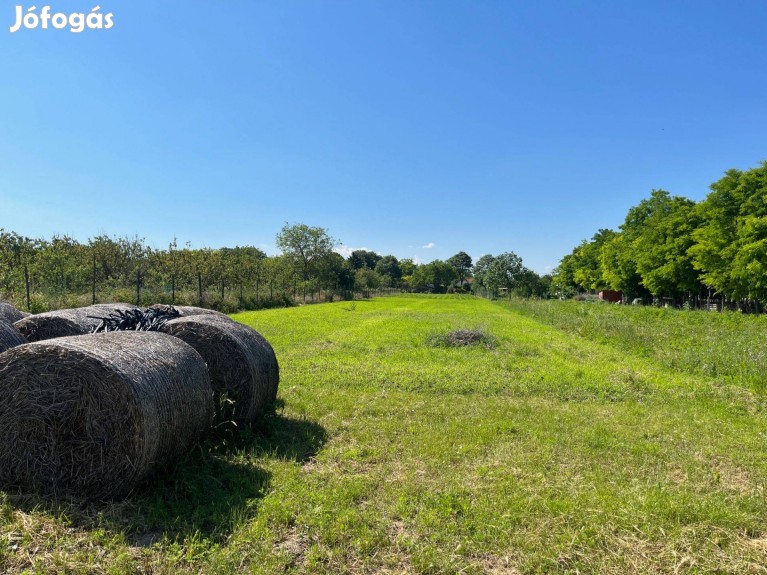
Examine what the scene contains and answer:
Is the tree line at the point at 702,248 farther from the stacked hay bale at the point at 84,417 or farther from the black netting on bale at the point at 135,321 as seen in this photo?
the stacked hay bale at the point at 84,417

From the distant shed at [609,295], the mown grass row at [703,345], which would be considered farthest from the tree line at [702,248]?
the distant shed at [609,295]

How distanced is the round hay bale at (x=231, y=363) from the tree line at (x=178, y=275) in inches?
728

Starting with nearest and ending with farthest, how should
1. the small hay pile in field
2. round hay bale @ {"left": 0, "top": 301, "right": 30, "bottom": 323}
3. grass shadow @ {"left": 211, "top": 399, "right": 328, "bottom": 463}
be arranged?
grass shadow @ {"left": 211, "top": 399, "right": 328, "bottom": 463}
round hay bale @ {"left": 0, "top": 301, "right": 30, "bottom": 323}
the small hay pile in field

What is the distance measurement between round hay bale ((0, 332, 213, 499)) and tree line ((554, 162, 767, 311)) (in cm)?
3320

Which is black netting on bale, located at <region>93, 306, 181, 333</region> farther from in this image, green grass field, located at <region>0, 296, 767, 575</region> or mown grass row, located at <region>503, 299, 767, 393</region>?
mown grass row, located at <region>503, 299, 767, 393</region>

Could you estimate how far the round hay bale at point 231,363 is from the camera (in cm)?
671

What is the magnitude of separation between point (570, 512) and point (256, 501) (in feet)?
10.2

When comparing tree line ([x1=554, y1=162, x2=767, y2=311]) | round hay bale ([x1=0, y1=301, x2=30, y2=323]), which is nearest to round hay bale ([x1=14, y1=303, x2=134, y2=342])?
round hay bale ([x1=0, y1=301, x2=30, y2=323])

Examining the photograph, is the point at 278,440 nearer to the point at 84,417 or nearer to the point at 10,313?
the point at 84,417

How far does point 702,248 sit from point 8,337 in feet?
132

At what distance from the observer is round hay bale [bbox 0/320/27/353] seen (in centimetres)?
620

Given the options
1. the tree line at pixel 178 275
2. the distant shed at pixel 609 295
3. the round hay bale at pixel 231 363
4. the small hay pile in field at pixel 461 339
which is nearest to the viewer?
the round hay bale at pixel 231 363

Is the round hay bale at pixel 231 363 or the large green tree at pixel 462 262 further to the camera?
the large green tree at pixel 462 262

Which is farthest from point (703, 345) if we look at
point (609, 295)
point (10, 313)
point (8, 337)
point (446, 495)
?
point (609, 295)
